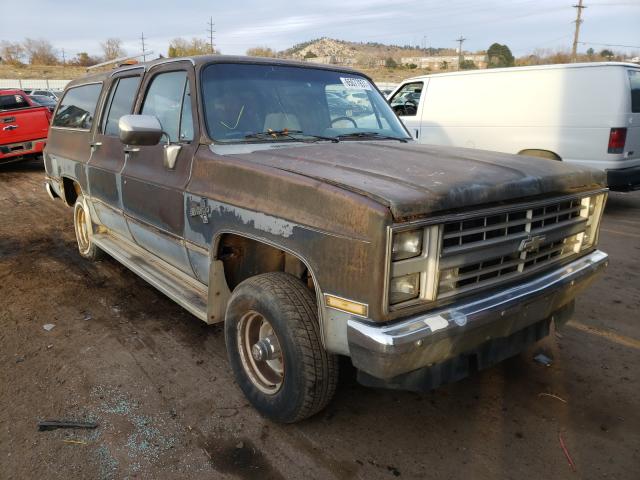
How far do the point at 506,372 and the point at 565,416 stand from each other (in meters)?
0.52

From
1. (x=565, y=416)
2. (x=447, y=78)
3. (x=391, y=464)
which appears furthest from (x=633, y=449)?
(x=447, y=78)

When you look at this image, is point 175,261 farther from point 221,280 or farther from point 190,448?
point 190,448

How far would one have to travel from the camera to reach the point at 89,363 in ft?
11.0

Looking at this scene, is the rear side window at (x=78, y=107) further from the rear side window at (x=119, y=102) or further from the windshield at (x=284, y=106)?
the windshield at (x=284, y=106)

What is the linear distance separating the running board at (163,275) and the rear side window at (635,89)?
6.91 metres

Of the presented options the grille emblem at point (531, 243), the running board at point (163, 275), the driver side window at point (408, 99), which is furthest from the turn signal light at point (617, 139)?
the running board at point (163, 275)

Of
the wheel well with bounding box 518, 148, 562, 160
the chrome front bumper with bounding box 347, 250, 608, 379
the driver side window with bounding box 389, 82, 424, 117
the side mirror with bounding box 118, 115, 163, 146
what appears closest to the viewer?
the chrome front bumper with bounding box 347, 250, 608, 379

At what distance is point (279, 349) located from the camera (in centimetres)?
265

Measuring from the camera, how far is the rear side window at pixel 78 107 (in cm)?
482

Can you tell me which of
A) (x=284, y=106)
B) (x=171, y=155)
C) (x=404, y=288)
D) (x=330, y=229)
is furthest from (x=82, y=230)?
(x=404, y=288)

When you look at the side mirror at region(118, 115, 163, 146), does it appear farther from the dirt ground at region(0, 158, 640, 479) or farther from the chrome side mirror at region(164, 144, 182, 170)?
the dirt ground at region(0, 158, 640, 479)

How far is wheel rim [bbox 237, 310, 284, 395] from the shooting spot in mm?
2697

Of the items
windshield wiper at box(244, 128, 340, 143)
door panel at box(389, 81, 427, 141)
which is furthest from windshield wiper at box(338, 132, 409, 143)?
door panel at box(389, 81, 427, 141)

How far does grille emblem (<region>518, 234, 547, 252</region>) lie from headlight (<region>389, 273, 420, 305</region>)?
25.9 inches
